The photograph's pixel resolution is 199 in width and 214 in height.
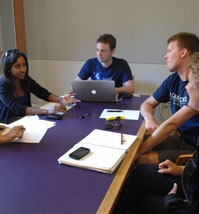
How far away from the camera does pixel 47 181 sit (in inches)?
41.3

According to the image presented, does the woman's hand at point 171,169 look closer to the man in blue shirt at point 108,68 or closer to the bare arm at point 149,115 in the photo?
the bare arm at point 149,115

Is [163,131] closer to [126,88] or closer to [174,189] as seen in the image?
[174,189]

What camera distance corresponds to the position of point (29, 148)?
136cm

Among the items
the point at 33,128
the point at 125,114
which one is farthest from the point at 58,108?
the point at 125,114

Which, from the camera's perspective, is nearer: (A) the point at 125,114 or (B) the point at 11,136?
(B) the point at 11,136

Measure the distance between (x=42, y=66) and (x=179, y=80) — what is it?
262cm

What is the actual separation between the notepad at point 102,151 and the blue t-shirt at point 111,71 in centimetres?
131

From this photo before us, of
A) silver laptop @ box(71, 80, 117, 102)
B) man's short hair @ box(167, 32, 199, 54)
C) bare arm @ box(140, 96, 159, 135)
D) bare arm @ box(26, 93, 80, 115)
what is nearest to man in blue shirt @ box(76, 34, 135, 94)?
silver laptop @ box(71, 80, 117, 102)

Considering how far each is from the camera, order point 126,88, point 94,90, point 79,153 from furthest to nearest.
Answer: point 126,88 < point 94,90 < point 79,153

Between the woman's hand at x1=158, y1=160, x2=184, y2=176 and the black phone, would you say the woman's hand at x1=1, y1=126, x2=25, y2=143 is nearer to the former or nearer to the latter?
the black phone

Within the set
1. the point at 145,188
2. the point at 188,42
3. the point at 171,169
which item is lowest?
the point at 145,188

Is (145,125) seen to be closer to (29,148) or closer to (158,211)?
(158,211)

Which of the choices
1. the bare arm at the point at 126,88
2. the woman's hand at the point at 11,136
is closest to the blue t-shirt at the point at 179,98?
the bare arm at the point at 126,88

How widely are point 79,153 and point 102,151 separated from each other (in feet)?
0.40
